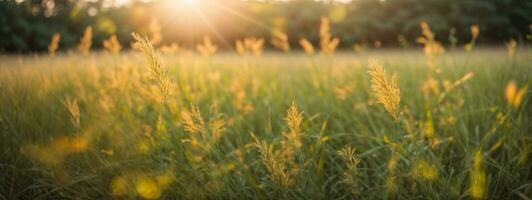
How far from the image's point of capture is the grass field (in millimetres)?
1176

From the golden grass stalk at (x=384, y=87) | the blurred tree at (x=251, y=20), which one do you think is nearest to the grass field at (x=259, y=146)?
the golden grass stalk at (x=384, y=87)

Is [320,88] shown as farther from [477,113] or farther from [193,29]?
[193,29]

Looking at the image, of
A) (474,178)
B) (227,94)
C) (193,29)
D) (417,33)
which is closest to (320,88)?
(227,94)

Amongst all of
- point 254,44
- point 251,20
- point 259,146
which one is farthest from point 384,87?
point 251,20

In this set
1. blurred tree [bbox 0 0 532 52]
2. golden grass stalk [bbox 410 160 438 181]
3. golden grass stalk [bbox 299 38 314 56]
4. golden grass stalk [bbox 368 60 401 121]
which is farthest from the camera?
blurred tree [bbox 0 0 532 52]

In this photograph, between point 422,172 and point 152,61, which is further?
point 422,172

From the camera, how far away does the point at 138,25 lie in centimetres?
2061

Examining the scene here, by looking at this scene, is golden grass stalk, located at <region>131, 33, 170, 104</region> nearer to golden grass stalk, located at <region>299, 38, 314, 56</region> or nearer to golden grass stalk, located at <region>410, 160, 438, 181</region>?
golden grass stalk, located at <region>410, 160, 438, 181</region>

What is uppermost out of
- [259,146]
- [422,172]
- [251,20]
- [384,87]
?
[384,87]

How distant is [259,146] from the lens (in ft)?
3.14

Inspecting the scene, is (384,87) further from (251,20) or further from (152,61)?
(251,20)

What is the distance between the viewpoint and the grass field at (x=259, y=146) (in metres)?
1.18

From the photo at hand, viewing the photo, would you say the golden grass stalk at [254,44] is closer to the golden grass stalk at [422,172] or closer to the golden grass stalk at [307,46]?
the golden grass stalk at [307,46]

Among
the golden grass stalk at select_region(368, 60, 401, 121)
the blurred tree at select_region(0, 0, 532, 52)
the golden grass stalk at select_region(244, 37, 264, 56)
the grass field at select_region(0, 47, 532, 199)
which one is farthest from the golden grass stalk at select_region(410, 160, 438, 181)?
the blurred tree at select_region(0, 0, 532, 52)
